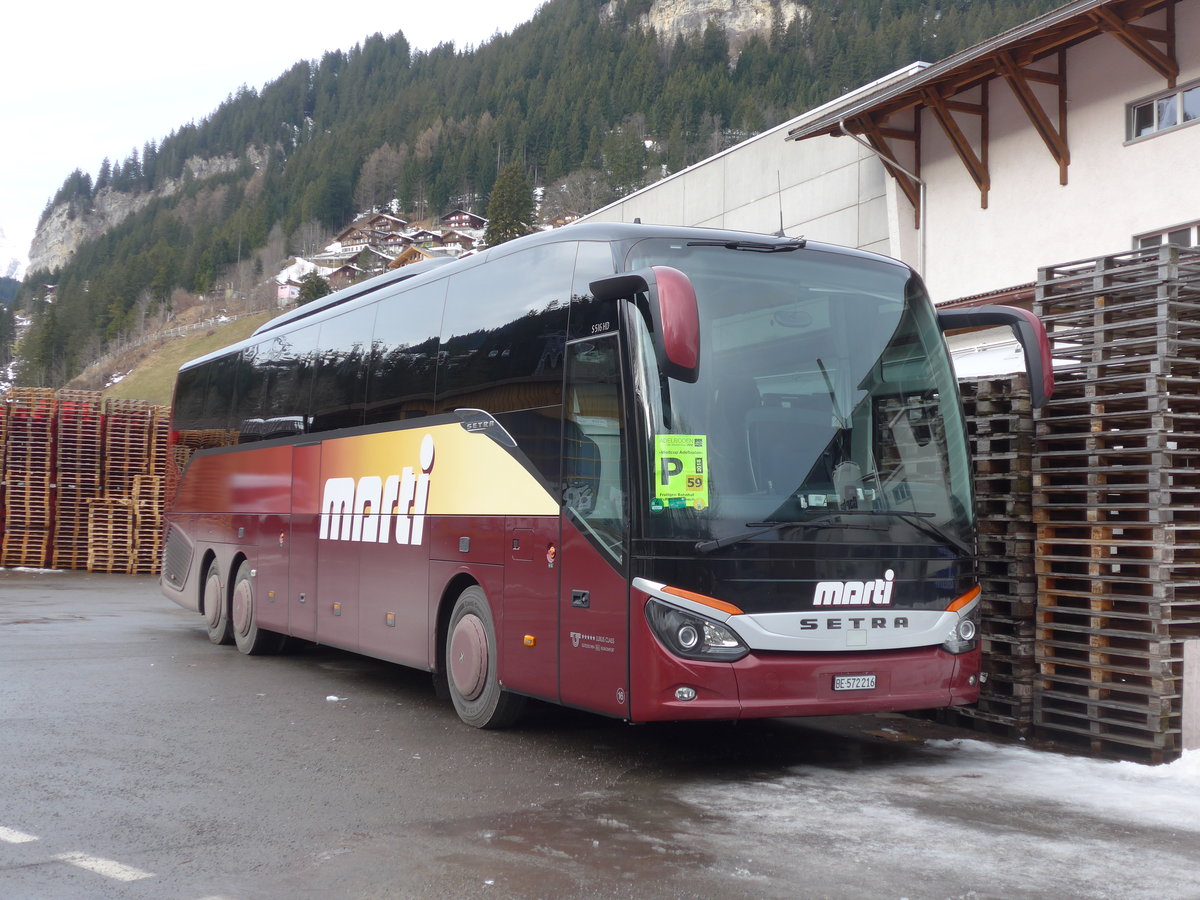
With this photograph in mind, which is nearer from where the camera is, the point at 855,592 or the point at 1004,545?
the point at 855,592

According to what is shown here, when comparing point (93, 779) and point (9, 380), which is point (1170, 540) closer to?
point (93, 779)

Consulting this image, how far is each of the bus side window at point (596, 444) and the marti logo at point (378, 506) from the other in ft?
7.64

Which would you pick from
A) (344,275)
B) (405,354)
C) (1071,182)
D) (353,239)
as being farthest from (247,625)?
(353,239)

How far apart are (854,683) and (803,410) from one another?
65.6 inches

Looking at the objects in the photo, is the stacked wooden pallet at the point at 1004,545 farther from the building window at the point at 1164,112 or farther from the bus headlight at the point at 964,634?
the building window at the point at 1164,112

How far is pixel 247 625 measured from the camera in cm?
1401

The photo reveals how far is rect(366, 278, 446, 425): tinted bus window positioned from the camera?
1020 centimetres

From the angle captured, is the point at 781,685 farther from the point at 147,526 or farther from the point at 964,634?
the point at 147,526

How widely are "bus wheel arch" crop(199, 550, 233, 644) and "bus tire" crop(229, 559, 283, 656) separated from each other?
341 mm

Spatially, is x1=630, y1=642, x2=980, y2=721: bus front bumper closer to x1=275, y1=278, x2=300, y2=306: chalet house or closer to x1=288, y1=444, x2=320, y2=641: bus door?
x1=288, y1=444, x2=320, y2=641: bus door

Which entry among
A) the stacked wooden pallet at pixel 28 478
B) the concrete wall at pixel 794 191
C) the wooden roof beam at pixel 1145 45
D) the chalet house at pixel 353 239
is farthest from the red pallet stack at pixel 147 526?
the chalet house at pixel 353 239

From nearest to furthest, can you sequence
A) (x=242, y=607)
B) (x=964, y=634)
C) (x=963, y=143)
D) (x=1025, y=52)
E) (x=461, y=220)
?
(x=964, y=634) → (x=242, y=607) → (x=1025, y=52) → (x=963, y=143) → (x=461, y=220)

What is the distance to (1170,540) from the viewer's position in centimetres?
774

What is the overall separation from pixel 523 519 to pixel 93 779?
3122 mm
